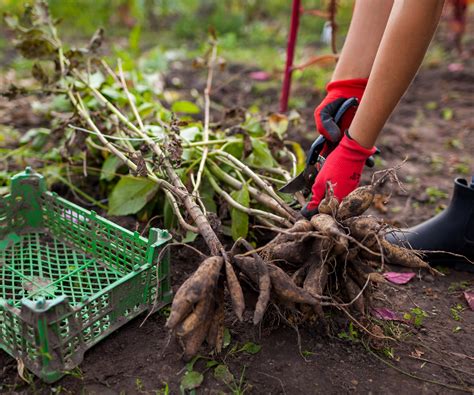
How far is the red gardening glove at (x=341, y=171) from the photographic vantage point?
5.02 feet

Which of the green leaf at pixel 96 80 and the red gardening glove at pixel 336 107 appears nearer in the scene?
the red gardening glove at pixel 336 107

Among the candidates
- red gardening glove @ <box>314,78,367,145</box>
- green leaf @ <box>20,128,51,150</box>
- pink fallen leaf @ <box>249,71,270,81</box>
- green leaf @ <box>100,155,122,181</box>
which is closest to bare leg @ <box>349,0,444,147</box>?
red gardening glove @ <box>314,78,367,145</box>

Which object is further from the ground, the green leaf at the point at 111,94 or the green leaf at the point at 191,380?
the green leaf at the point at 111,94

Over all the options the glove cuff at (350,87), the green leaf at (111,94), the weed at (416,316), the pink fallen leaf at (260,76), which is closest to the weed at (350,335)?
the weed at (416,316)

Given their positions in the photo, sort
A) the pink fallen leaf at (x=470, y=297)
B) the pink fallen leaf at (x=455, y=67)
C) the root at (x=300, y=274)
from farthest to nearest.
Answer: the pink fallen leaf at (x=455, y=67), the pink fallen leaf at (x=470, y=297), the root at (x=300, y=274)

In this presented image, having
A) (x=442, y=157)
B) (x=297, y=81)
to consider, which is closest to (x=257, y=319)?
(x=442, y=157)

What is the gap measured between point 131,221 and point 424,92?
2.82 metres

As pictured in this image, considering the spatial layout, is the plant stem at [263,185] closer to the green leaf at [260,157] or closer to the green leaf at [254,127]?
the green leaf at [260,157]

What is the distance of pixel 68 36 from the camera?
5168 mm

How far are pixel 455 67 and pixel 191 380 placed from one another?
13.0 ft

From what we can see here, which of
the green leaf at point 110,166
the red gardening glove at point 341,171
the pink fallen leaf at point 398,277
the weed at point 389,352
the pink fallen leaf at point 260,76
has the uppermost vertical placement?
the red gardening glove at point 341,171

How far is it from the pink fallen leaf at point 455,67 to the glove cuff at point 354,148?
3.19m

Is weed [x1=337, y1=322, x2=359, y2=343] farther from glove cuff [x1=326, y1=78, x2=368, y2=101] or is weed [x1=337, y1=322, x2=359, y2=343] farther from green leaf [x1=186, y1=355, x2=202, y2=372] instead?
glove cuff [x1=326, y1=78, x2=368, y2=101]

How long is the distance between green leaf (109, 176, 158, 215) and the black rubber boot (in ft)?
3.14
